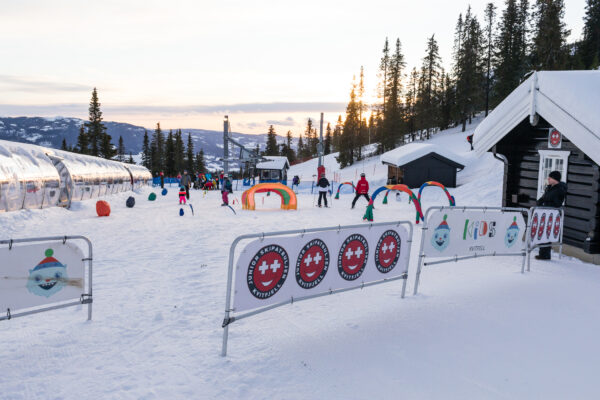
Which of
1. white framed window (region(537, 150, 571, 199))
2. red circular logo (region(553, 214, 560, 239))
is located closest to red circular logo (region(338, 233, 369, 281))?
red circular logo (region(553, 214, 560, 239))

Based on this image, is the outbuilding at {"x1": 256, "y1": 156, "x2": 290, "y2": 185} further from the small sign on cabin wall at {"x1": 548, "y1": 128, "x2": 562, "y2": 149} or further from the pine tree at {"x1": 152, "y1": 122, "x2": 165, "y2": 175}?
the small sign on cabin wall at {"x1": 548, "y1": 128, "x2": 562, "y2": 149}

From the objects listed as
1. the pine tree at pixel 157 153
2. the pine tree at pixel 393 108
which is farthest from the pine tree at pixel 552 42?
the pine tree at pixel 157 153

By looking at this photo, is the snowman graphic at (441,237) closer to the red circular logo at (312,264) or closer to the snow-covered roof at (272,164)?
the red circular logo at (312,264)

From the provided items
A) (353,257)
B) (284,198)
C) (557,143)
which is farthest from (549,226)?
(284,198)

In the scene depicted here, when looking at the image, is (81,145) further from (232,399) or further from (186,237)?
(232,399)

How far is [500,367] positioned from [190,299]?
4287 millimetres

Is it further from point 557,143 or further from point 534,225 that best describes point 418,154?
point 534,225

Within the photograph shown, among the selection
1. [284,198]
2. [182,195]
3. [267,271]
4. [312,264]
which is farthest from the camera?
[182,195]

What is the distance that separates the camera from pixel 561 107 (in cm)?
861

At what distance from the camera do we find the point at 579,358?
3.97 meters

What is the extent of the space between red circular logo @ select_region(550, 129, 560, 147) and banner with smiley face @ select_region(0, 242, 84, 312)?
1091 cm

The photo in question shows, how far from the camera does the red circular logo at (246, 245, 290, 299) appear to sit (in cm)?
405

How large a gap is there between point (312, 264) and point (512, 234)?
15.2 feet

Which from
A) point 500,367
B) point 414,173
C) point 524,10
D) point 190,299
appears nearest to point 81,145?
point 414,173
